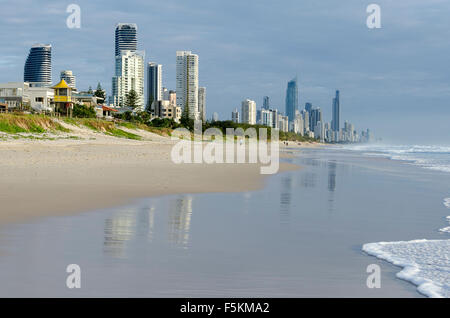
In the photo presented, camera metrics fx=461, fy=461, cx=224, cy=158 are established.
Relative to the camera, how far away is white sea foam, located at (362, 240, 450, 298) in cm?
583

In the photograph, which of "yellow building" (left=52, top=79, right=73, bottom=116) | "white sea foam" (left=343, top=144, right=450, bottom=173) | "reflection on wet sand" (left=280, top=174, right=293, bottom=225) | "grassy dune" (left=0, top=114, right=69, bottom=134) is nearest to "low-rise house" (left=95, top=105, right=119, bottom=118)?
"yellow building" (left=52, top=79, right=73, bottom=116)

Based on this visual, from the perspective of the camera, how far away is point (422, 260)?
7.08 m

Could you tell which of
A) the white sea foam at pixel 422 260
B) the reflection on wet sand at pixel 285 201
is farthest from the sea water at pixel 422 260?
the reflection on wet sand at pixel 285 201

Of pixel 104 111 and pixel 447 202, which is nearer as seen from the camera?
pixel 447 202

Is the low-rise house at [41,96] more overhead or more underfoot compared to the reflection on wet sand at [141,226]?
more overhead

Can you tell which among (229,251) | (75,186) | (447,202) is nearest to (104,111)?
(75,186)

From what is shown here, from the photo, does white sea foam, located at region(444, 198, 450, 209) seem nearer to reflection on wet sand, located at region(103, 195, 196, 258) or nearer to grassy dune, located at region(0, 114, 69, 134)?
reflection on wet sand, located at region(103, 195, 196, 258)

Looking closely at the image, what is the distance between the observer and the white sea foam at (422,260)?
5828 millimetres

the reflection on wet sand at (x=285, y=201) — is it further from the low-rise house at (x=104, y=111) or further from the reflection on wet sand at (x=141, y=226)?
the low-rise house at (x=104, y=111)

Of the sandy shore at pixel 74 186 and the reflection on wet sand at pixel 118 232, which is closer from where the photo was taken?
the reflection on wet sand at pixel 118 232

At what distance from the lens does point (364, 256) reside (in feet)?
23.9

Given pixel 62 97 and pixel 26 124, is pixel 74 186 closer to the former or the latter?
pixel 26 124

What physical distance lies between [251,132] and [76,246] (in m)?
170
